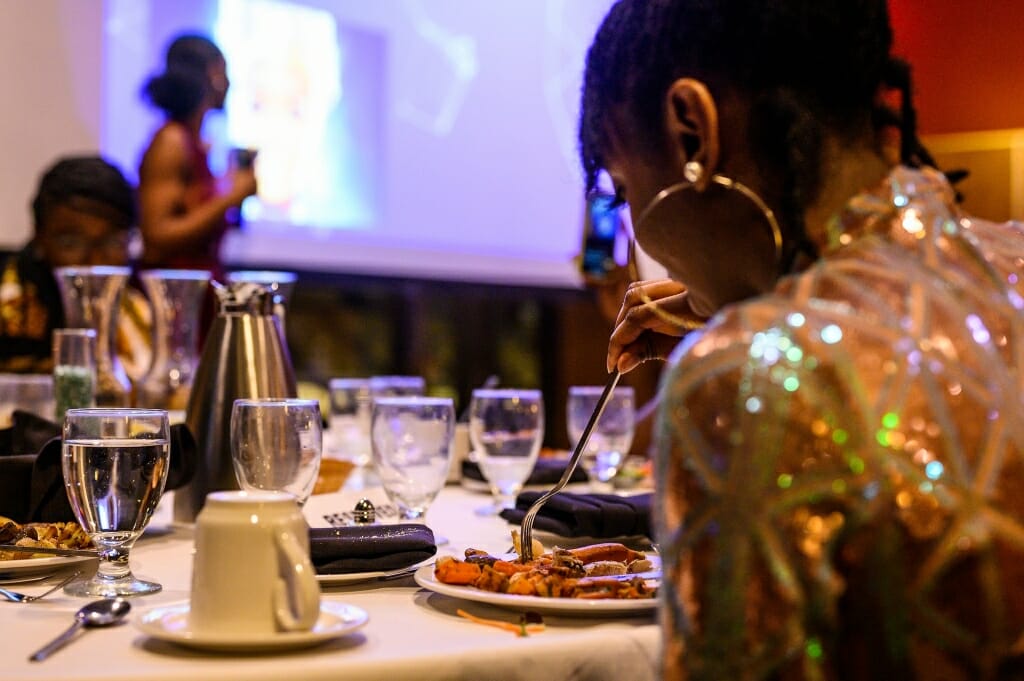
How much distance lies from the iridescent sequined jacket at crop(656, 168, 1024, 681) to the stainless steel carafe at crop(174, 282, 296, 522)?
32.3 inches

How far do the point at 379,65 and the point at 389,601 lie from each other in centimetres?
428

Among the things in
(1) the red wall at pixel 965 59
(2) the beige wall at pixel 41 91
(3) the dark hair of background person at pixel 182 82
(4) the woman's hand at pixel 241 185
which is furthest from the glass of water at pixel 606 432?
(2) the beige wall at pixel 41 91

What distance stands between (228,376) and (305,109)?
3566 millimetres

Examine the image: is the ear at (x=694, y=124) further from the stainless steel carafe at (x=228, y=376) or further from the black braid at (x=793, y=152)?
the stainless steel carafe at (x=228, y=376)

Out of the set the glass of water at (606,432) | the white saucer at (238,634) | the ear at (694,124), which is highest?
the ear at (694,124)

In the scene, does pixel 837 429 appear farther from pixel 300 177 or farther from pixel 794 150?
pixel 300 177

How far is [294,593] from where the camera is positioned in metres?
0.70

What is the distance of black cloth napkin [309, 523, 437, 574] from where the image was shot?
921mm

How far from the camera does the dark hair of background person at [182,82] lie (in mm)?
3432

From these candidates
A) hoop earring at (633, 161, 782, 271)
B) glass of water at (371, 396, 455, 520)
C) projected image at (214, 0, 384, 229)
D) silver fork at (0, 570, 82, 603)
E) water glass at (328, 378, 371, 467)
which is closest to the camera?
hoop earring at (633, 161, 782, 271)

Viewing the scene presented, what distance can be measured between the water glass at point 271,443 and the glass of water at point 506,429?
0.33m

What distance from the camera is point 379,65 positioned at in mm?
4898

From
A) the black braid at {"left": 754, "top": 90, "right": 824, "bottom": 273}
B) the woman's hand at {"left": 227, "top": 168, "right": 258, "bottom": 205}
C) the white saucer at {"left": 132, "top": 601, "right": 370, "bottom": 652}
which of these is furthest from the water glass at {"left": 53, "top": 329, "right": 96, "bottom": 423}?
the woman's hand at {"left": 227, "top": 168, "right": 258, "bottom": 205}

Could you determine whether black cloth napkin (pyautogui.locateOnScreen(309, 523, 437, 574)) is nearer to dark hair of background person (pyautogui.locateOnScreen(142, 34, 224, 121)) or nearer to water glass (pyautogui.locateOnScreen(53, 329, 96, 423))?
water glass (pyautogui.locateOnScreen(53, 329, 96, 423))
